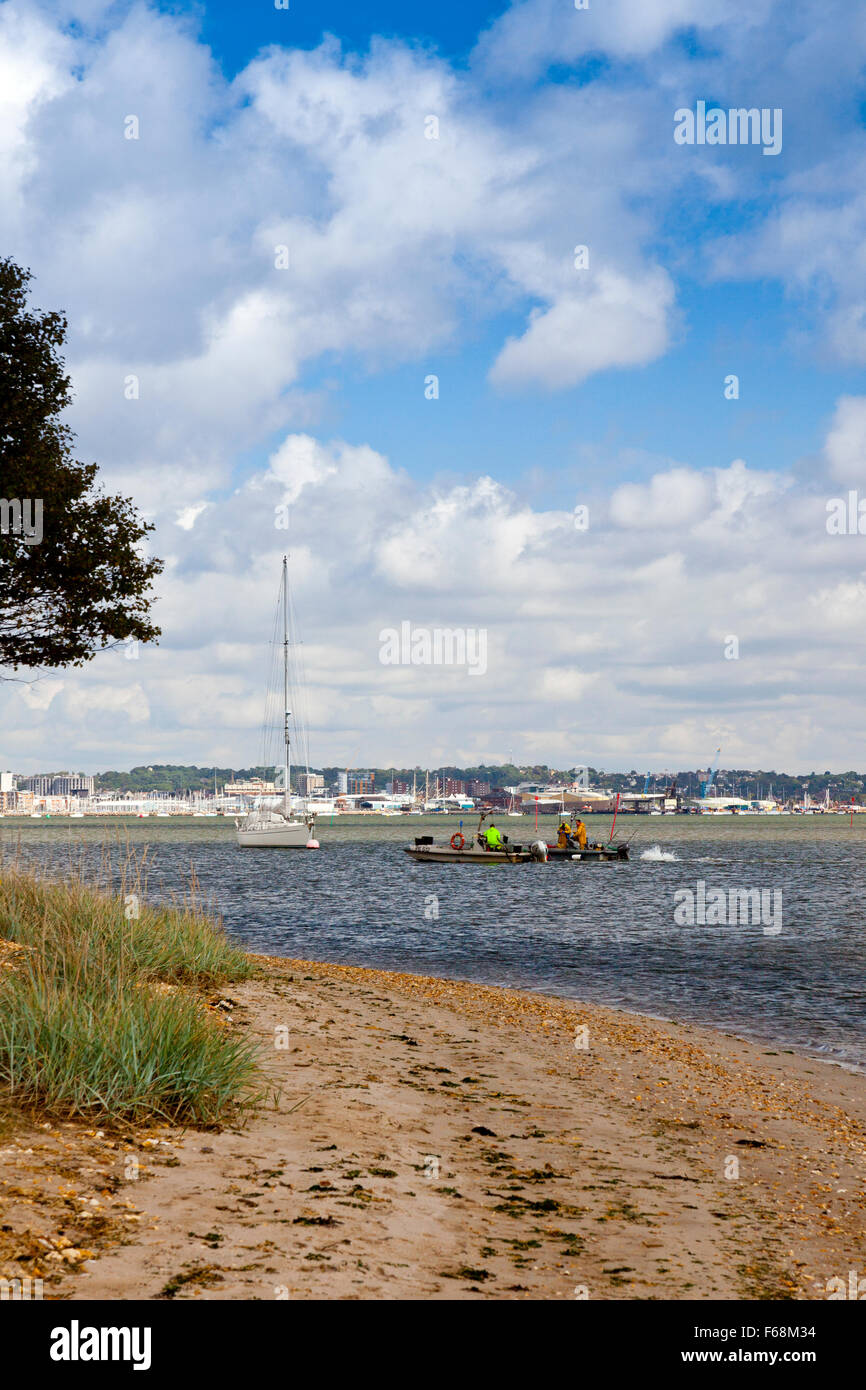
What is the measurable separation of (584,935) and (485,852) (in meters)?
42.3

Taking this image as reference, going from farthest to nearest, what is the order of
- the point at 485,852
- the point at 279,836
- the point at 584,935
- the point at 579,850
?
the point at 279,836 < the point at 579,850 < the point at 485,852 < the point at 584,935

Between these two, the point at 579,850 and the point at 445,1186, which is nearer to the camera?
the point at 445,1186

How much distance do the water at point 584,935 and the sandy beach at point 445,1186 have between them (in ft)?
17.5

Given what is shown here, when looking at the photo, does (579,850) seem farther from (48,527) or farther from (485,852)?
(48,527)

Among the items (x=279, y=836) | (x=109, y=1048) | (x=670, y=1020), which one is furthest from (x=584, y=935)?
(x=279, y=836)

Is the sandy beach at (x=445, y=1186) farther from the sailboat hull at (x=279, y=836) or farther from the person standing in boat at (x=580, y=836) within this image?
the sailboat hull at (x=279, y=836)

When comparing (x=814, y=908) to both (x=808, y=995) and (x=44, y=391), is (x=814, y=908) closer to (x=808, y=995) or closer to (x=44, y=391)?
(x=808, y=995)

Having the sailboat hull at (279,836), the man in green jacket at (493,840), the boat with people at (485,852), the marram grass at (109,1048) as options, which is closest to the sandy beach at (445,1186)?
the marram grass at (109,1048)

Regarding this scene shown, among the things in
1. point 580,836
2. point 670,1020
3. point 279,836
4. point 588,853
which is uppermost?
point 670,1020

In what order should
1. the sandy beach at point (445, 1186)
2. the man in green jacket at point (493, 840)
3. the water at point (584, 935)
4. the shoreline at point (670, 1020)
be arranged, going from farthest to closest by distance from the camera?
1. the man in green jacket at point (493, 840)
2. the water at point (584, 935)
3. the shoreline at point (670, 1020)
4. the sandy beach at point (445, 1186)

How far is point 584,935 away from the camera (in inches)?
1473

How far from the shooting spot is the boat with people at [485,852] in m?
78.0

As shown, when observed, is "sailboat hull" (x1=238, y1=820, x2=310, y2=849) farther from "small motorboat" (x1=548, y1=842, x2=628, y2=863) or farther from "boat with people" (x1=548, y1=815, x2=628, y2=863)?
"small motorboat" (x1=548, y1=842, x2=628, y2=863)
